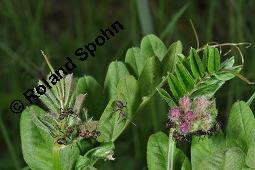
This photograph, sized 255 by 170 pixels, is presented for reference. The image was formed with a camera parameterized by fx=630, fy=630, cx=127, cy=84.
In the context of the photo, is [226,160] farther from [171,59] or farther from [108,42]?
[108,42]

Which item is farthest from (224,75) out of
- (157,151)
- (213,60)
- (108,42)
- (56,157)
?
(108,42)

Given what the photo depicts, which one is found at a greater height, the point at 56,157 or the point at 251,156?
the point at 56,157

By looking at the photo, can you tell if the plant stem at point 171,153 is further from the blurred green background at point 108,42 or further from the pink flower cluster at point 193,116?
the blurred green background at point 108,42

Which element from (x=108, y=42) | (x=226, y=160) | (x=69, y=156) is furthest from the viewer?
(x=108, y=42)

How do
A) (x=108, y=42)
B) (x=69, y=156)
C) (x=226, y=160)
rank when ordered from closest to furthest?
(x=226, y=160)
(x=69, y=156)
(x=108, y=42)

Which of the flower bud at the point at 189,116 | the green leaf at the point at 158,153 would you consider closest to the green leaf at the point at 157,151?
the green leaf at the point at 158,153

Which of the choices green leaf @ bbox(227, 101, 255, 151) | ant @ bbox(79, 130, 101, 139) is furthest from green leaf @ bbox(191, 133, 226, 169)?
ant @ bbox(79, 130, 101, 139)
